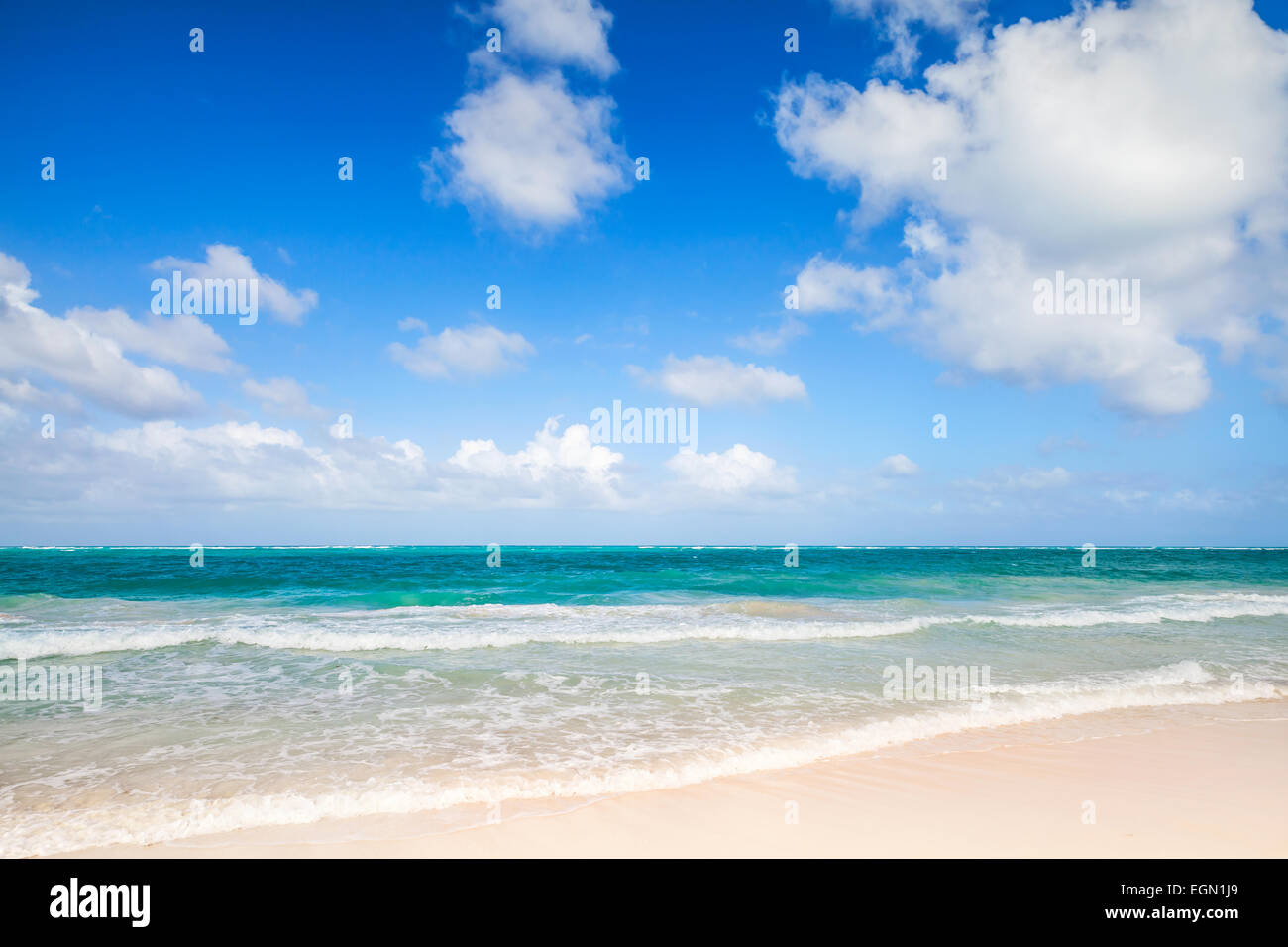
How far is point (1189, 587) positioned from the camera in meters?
33.6

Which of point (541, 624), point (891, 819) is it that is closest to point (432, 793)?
point (891, 819)

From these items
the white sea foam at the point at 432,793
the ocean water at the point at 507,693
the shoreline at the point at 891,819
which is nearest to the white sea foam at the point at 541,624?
the ocean water at the point at 507,693

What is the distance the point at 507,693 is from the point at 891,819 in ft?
21.2

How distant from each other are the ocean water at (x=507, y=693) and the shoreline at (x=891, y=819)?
0.35 m

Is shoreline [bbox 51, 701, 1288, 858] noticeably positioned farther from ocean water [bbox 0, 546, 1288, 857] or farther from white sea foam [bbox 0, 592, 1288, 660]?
white sea foam [bbox 0, 592, 1288, 660]

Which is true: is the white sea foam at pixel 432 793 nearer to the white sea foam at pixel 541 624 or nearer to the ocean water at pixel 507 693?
the ocean water at pixel 507 693

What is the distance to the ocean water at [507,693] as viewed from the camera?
601cm

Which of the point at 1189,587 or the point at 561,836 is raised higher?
the point at 561,836

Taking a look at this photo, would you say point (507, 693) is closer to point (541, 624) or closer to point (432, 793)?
point (432, 793)

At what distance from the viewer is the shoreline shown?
4.80 m
